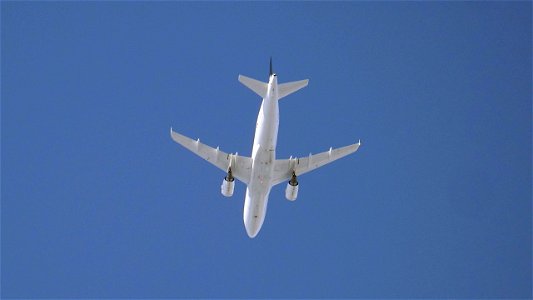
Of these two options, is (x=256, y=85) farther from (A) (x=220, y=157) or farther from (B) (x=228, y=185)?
(B) (x=228, y=185)

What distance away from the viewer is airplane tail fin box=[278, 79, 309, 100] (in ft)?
169

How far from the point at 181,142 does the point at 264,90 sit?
28.6ft

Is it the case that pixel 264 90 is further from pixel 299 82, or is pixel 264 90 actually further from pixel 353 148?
pixel 353 148

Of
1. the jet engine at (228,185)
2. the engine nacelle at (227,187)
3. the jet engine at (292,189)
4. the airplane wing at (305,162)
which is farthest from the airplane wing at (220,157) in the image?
the jet engine at (292,189)

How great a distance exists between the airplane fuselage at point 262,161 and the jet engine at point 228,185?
1.22 m

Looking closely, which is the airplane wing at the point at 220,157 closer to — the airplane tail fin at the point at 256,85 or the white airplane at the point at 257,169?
the white airplane at the point at 257,169

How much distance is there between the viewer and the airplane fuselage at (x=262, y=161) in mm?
50594

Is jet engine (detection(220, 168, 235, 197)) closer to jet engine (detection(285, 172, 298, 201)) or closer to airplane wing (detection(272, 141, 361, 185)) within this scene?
airplane wing (detection(272, 141, 361, 185))

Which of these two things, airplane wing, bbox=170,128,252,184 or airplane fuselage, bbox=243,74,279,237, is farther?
airplane wing, bbox=170,128,252,184

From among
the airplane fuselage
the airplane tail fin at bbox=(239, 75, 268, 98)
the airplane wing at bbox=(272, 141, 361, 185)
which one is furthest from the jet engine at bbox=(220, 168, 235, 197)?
the airplane tail fin at bbox=(239, 75, 268, 98)

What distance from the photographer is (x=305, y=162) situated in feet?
191

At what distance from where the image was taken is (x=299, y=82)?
51.7m

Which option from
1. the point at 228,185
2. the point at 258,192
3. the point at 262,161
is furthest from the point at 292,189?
the point at 262,161

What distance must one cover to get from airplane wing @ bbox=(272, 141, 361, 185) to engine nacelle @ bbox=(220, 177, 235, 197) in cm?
307
